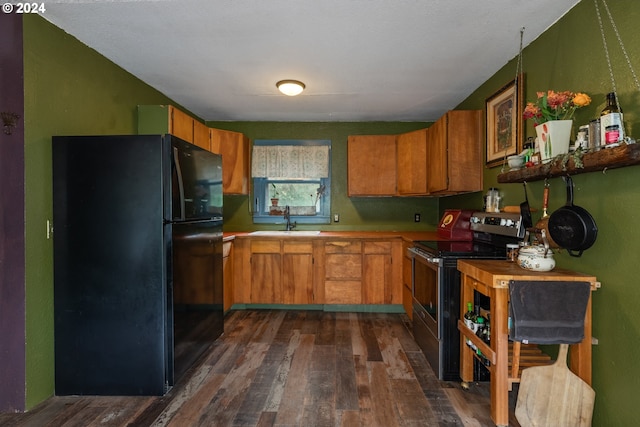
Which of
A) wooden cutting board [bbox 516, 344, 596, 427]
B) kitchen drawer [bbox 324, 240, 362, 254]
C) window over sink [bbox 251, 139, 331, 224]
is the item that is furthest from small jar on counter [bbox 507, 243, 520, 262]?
window over sink [bbox 251, 139, 331, 224]

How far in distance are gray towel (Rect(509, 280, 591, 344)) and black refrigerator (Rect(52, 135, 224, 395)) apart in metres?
2.01

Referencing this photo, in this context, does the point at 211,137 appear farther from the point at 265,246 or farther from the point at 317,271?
the point at 317,271

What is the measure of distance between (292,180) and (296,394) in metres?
2.86

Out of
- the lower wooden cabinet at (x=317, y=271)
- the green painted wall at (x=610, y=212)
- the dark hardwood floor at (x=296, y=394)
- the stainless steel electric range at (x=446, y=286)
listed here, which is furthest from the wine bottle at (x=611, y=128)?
the lower wooden cabinet at (x=317, y=271)

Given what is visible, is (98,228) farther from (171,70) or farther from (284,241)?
(284,241)

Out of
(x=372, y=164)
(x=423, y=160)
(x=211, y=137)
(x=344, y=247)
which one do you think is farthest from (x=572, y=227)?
(x=211, y=137)

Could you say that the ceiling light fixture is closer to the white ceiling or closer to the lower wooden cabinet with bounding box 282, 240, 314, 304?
the white ceiling

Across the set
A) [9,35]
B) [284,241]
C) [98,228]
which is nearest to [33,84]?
[9,35]

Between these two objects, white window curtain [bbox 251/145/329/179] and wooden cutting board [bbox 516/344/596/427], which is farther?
white window curtain [bbox 251/145/329/179]

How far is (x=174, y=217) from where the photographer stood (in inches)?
86.9

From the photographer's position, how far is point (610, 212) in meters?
1.70

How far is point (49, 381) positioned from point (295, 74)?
2.82m

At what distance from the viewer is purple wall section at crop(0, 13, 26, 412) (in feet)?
6.39

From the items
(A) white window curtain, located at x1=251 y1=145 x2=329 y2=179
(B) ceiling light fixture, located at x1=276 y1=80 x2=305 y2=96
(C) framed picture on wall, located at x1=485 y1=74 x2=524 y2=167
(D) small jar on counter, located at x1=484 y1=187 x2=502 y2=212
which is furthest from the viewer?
(A) white window curtain, located at x1=251 y1=145 x2=329 y2=179
